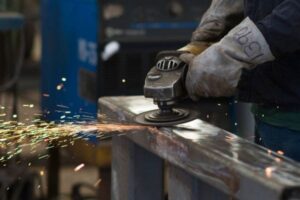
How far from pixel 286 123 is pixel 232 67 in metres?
0.37

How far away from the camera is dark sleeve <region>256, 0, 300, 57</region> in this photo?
2399 millimetres

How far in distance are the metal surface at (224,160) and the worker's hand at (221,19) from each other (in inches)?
20.8

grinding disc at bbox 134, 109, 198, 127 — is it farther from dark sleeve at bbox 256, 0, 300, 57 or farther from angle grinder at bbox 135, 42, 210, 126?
dark sleeve at bbox 256, 0, 300, 57

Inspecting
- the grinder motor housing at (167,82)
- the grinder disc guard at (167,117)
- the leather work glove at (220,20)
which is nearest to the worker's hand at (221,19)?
the leather work glove at (220,20)

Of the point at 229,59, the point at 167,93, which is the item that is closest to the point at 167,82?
the point at 167,93

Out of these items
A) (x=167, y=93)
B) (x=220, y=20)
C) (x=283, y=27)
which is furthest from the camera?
(x=220, y=20)

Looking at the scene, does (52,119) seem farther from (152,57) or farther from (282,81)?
(282,81)

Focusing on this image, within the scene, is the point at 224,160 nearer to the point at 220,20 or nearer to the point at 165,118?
the point at 165,118

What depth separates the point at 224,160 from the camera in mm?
2090

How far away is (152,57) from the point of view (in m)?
4.79

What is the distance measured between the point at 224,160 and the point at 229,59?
479 mm

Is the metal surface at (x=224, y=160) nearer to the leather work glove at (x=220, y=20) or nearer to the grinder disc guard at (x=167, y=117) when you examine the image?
the grinder disc guard at (x=167, y=117)

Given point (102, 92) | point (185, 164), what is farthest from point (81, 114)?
point (185, 164)

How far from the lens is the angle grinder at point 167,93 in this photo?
2.52m
